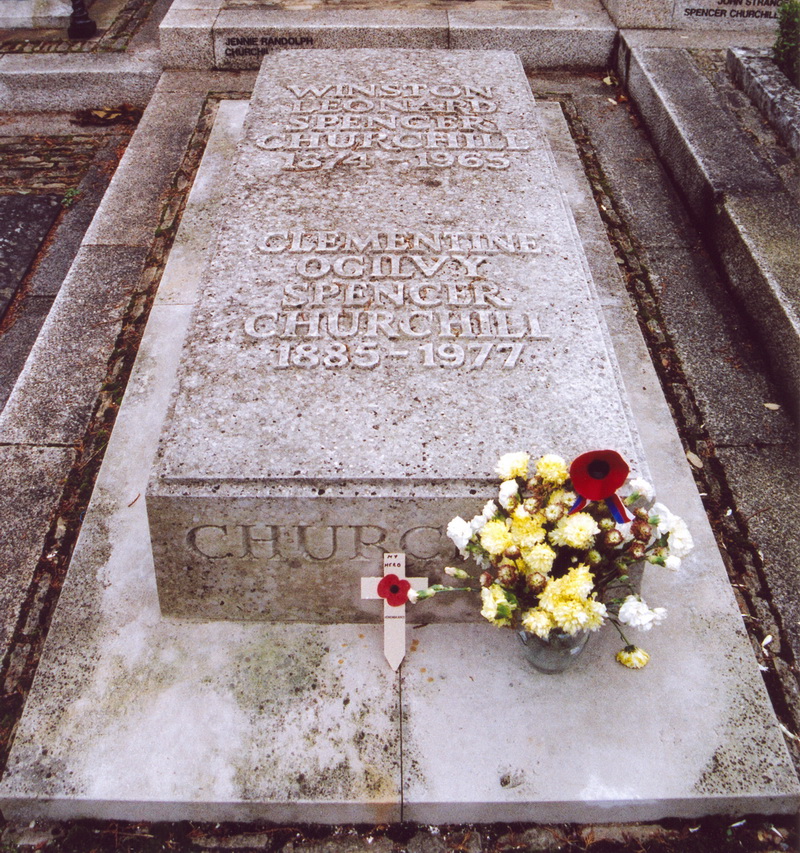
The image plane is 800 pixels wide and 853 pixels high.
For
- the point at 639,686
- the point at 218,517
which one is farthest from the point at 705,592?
the point at 218,517

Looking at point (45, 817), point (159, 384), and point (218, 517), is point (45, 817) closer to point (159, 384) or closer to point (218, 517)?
point (218, 517)

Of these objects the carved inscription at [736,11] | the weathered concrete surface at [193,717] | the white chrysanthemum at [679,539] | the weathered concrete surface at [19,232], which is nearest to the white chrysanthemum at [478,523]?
the white chrysanthemum at [679,539]

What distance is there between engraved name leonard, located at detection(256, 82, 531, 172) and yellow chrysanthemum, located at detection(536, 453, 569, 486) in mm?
1996

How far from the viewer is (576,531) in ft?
6.77

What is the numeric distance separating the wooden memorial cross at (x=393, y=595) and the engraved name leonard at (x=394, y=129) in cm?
204

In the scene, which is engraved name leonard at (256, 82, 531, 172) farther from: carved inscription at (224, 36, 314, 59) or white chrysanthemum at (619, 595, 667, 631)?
white chrysanthemum at (619, 595, 667, 631)

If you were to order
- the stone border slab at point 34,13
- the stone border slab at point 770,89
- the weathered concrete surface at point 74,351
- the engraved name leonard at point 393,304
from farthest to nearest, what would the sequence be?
the stone border slab at point 34,13, the stone border slab at point 770,89, the weathered concrete surface at point 74,351, the engraved name leonard at point 393,304

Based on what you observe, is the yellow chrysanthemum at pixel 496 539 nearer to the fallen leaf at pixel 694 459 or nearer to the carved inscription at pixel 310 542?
the carved inscription at pixel 310 542

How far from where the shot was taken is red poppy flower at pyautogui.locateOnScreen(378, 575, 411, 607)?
242 centimetres

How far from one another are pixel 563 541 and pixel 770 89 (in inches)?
156

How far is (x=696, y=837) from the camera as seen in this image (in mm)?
2299

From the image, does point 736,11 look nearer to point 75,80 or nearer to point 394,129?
point 394,129

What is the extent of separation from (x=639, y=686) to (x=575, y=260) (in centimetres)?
160

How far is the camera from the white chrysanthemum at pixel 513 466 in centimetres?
221
